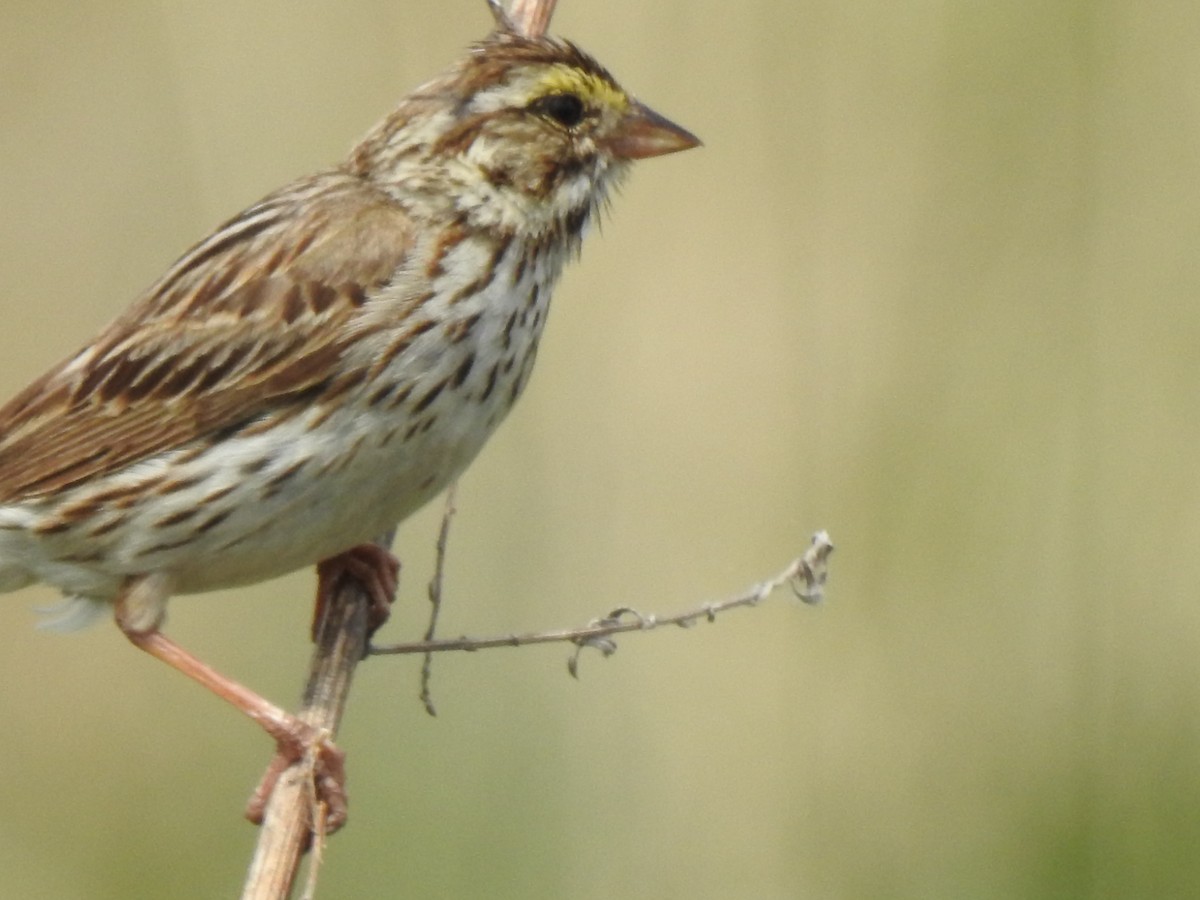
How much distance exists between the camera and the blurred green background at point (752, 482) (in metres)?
4.57

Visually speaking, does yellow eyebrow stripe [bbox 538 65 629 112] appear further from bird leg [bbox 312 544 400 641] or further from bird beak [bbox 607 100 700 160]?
bird leg [bbox 312 544 400 641]

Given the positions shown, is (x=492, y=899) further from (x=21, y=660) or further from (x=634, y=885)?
(x=21, y=660)

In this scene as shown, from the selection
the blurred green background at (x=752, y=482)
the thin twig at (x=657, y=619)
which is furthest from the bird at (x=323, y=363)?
the blurred green background at (x=752, y=482)

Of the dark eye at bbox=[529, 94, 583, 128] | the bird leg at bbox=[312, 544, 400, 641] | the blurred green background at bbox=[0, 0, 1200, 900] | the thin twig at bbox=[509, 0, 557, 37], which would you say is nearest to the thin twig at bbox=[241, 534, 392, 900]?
the bird leg at bbox=[312, 544, 400, 641]

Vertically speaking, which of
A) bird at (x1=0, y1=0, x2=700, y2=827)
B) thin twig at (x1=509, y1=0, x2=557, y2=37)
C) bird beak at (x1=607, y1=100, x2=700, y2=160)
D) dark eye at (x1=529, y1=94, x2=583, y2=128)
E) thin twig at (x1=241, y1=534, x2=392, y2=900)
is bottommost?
thin twig at (x1=241, y1=534, x2=392, y2=900)

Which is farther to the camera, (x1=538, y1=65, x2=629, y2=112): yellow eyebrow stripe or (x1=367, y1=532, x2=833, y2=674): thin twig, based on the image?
(x1=538, y1=65, x2=629, y2=112): yellow eyebrow stripe

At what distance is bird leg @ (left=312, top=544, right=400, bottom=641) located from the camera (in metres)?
4.21

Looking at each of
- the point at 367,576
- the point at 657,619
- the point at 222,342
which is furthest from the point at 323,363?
the point at 657,619

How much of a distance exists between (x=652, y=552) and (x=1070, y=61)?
1.55 m

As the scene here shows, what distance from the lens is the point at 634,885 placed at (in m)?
4.71

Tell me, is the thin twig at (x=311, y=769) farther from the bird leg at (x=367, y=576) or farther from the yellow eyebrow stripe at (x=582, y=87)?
the yellow eyebrow stripe at (x=582, y=87)

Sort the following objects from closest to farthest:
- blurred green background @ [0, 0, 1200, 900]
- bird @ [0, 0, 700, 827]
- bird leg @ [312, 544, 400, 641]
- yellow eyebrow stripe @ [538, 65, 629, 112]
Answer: bird @ [0, 0, 700, 827]
yellow eyebrow stripe @ [538, 65, 629, 112]
bird leg @ [312, 544, 400, 641]
blurred green background @ [0, 0, 1200, 900]

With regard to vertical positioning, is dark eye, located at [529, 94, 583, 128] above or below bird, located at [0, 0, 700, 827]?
above

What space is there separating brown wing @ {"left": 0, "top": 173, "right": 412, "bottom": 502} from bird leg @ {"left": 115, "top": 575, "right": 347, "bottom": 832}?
244 mm
